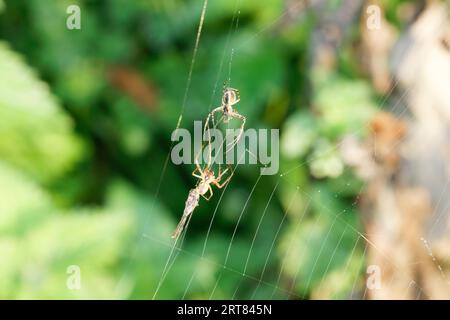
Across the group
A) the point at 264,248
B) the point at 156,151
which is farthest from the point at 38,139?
the point at 264,248

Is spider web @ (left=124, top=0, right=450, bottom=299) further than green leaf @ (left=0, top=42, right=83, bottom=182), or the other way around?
spider web @ (left=124, top=0, right=450, bottom=299)

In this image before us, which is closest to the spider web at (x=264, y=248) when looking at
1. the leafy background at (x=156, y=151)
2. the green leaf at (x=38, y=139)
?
the leafy background at (x=156, y=151)

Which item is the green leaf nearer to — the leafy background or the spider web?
the leafy background

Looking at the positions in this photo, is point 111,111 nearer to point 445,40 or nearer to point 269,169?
point 269,169

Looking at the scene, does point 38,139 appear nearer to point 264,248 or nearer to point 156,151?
point 156,151

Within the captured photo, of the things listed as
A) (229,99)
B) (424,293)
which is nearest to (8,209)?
(229,99)

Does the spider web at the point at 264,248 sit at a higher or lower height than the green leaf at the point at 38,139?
lower

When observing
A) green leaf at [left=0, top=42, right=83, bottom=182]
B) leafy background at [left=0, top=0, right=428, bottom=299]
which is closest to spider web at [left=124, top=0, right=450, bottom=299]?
leafy background at [left=0, top=0, right=428, bottom=299]

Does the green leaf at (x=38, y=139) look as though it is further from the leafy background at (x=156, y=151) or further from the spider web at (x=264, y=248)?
the spider web at (x=264, y=248)
